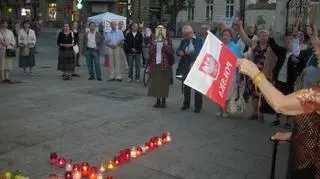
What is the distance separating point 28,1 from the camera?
59312mm

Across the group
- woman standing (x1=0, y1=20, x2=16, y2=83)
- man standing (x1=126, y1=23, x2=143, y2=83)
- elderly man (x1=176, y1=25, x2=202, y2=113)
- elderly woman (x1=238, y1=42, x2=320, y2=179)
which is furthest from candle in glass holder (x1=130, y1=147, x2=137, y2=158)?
man standing (x1=126, y1=23, x2=143, y2=83)

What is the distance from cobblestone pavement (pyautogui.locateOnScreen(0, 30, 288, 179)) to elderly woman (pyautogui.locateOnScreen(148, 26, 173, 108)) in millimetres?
340

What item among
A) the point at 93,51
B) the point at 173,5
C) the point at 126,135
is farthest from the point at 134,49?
the point at 173,5

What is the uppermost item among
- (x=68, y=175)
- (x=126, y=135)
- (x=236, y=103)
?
(x=236, y=103)

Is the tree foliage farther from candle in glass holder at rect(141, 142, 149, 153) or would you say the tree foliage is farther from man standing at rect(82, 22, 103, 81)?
candle in glass holder at rect(141, 142, 149, 153)

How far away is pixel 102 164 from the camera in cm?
595

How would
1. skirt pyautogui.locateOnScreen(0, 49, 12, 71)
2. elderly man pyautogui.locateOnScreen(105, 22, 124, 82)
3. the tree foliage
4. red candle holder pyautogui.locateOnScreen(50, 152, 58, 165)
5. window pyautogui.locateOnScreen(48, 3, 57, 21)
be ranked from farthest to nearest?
window pyautogui.locateOnScreen(48, 3, 57, 21), the tree foliage, elderly man pyautogui.locateOnScreen(105, 22, 124, 82), skirt pyautogui.locateOnScreen(0, 49, 12, 71), red candle holder pyautogui.locateOnScreen(50, 152, 58, 165)

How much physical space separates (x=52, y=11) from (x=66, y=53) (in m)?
46.0

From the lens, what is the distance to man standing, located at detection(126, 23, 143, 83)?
14.4 meters

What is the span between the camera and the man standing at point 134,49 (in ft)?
47.2

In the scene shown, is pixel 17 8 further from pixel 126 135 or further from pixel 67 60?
pixel 126 135

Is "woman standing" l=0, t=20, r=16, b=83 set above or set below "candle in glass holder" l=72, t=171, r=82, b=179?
above

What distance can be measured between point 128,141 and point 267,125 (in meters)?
3.05

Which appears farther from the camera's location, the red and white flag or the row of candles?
the row of candles
